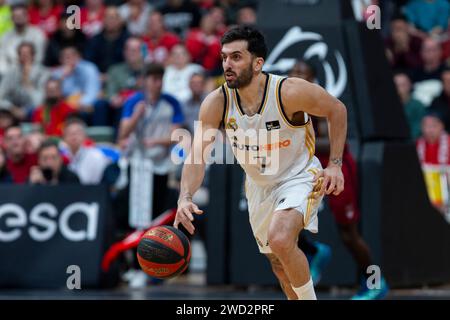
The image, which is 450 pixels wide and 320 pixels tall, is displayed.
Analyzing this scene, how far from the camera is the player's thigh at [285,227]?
23.1 ft

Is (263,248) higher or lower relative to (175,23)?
lower

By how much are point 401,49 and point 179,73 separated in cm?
344

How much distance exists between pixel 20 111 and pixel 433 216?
285 inches

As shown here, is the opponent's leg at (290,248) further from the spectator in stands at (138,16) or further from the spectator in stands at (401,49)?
the spectator in stands at (138,16)

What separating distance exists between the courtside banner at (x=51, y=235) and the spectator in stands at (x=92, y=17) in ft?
20.8

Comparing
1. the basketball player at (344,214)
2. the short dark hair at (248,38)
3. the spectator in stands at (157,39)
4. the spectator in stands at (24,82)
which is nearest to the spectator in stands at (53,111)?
the spectator in stands at (24,82)

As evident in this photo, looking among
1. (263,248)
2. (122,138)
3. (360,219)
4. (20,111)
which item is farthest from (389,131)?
(20,111)

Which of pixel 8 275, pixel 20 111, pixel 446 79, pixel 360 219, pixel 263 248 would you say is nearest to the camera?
A: pixel 263 248

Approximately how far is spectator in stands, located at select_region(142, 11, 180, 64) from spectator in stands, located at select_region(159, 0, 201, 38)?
75 cm

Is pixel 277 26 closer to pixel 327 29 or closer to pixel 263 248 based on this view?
pixel 327 29

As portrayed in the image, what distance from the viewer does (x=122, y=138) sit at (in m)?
12.4

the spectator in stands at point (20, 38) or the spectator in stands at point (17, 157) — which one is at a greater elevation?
the spectator in stands at point (20, 38)

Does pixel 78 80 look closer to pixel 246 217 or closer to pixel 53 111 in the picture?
pixel 53 111

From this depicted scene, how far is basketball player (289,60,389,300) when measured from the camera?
10.1 metres
